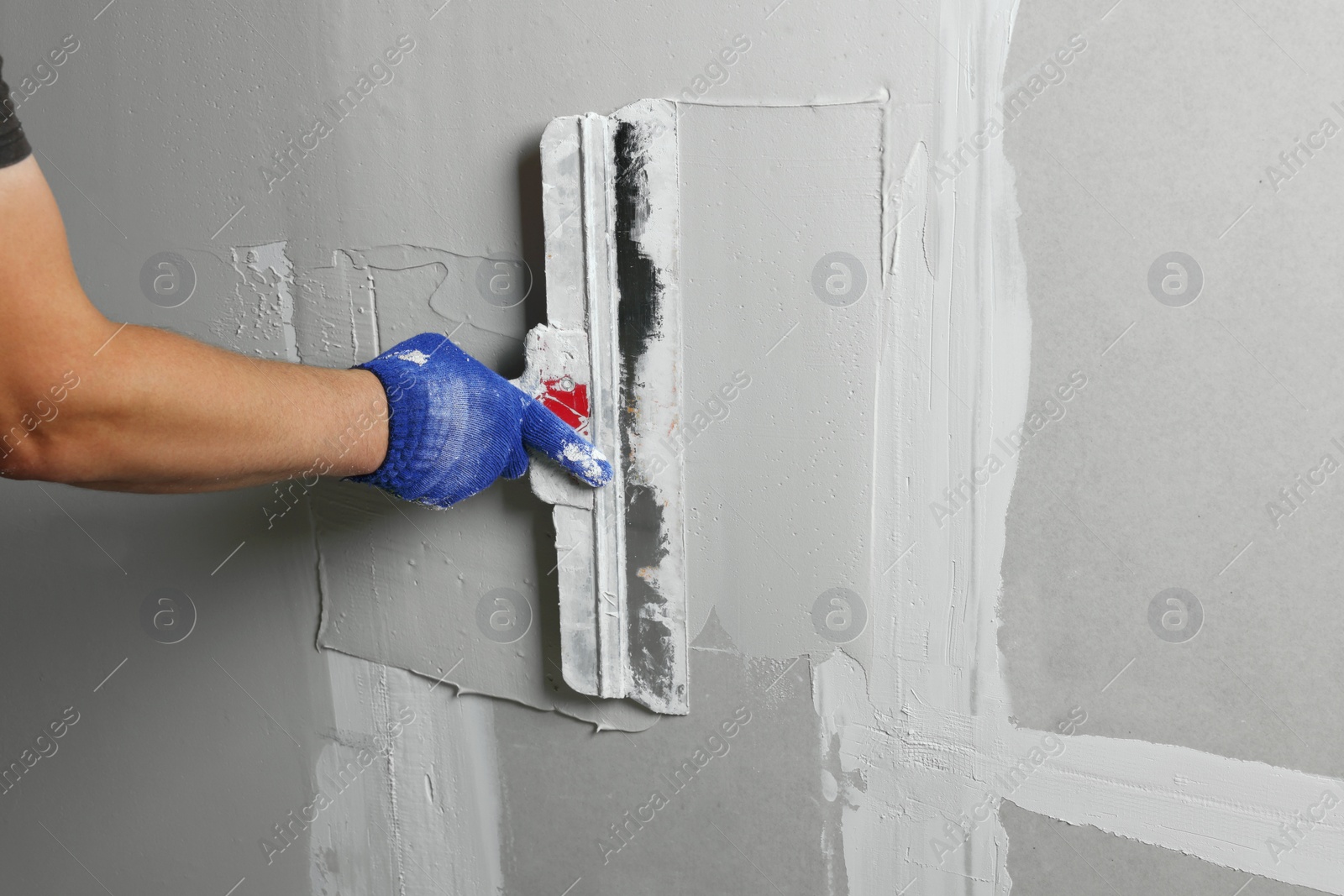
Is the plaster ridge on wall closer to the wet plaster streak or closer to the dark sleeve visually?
the wet plaster streak

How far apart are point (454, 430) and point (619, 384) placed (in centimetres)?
24

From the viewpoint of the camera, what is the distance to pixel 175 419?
100 centimetres

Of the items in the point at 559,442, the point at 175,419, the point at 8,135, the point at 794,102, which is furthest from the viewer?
the point at 559,442

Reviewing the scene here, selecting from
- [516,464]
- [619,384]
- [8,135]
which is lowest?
[516,464]

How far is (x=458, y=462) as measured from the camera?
1.26 metres

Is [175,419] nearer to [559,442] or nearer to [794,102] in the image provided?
[559,442]

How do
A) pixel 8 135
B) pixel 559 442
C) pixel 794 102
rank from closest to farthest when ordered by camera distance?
pixel 8 135, pixel 794 102, pixel 559 442

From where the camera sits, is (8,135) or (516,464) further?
(516,464)

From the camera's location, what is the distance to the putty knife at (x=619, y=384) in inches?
50.9

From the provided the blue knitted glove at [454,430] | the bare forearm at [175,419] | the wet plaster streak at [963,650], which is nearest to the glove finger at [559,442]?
the blue knitted glove at [454,430]

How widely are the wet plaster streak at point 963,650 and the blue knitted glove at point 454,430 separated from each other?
1.42 ft

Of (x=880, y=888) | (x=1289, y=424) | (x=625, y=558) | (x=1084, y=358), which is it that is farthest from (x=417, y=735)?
(x=1289, y=424)

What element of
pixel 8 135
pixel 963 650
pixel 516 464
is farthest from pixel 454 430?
pixel 963 650

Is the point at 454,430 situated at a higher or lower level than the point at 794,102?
lower
